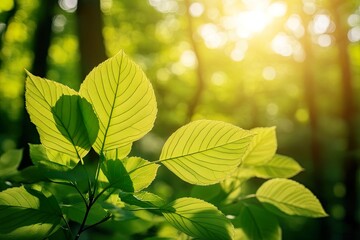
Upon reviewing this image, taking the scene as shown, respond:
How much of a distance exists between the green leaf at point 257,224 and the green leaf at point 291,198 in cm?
2

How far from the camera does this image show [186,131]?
20.6 inches

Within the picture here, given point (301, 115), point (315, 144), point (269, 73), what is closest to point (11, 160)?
point (315, 144)

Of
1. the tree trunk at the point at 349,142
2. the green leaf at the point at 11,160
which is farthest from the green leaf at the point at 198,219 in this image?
the tree trunk at the point at 349,142

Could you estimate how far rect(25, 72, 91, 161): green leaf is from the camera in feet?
1.62

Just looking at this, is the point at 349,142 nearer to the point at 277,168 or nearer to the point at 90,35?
the point at 90,35

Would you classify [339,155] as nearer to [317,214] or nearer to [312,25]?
[312,25]

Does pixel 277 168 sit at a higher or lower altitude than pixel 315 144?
higher

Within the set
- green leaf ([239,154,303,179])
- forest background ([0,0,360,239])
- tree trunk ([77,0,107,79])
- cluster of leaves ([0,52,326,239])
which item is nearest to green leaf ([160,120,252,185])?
cluster of leaves ([0,52,326,239])

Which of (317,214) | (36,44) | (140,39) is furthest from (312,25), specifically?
(317,214)

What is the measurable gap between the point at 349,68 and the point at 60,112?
10.6 m

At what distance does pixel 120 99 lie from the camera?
51 cm

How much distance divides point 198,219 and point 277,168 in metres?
0.27

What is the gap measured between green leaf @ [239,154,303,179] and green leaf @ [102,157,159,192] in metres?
0.24

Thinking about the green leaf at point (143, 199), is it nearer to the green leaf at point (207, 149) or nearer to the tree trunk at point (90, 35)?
the green leaf at point (207, 149)
